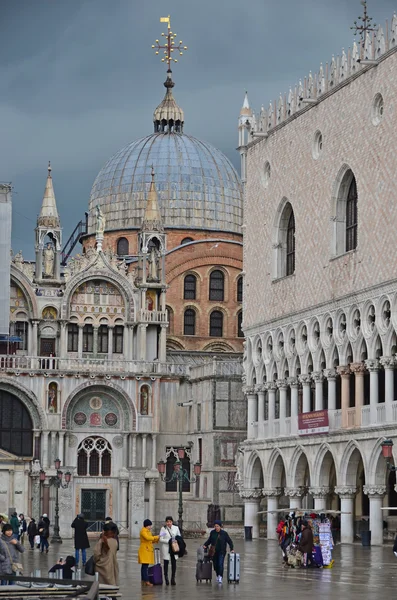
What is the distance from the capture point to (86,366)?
202ft

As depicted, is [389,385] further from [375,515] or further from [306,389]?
[306,389]

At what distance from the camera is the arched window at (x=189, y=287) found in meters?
69.7

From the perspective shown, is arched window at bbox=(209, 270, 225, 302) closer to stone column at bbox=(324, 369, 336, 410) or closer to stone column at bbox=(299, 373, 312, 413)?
stone column at bbox=(299, 373, 312, 413)

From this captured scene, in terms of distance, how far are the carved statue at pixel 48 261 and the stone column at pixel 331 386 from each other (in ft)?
57.1

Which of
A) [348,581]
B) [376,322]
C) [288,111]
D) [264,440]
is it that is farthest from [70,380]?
[348,581]

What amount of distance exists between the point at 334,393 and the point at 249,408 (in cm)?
756

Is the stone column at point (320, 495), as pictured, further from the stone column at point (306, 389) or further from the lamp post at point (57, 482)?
the lamp post at point (57, 482)

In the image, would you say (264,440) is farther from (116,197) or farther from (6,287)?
(116,197)

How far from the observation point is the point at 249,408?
55969 millimetres

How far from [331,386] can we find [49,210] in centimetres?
1942

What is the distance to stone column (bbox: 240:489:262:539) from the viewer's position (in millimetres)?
54625

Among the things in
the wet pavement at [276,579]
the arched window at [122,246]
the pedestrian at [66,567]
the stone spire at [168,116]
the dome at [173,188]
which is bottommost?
the wet pavement at [276,579]

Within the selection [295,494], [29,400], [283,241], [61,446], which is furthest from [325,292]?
[29,400]

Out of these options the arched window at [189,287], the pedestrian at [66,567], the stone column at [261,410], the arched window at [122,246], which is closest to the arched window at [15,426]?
the stone column at [261,410]
